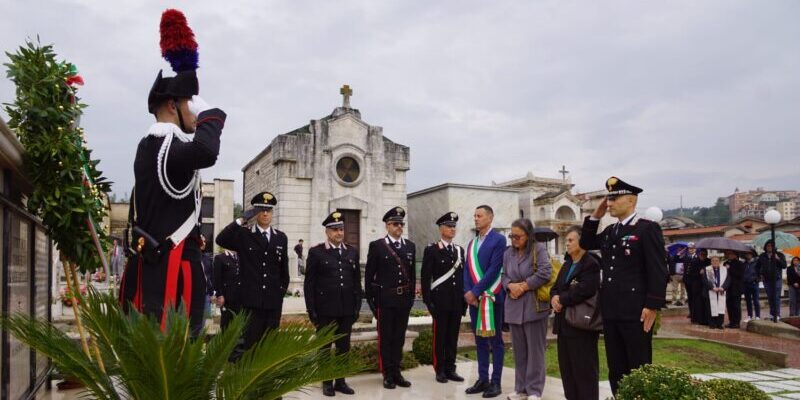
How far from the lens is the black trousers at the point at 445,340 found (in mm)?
7273

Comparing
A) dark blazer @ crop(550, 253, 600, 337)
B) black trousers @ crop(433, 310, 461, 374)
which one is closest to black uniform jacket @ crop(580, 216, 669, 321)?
dark blazer @ crop(550, 253, 600, 337)

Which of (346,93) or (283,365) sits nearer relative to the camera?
(283,365)

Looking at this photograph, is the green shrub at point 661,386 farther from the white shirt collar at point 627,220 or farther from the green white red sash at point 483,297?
the green white red sash at point 483,297

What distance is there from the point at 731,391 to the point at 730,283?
1205cm

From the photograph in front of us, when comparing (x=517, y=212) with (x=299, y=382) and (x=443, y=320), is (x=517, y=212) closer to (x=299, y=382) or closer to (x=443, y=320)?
(x=443, y=320)

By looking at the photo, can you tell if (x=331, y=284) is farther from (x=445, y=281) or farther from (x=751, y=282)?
(x=751, y=282)

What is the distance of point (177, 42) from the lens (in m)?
3.35

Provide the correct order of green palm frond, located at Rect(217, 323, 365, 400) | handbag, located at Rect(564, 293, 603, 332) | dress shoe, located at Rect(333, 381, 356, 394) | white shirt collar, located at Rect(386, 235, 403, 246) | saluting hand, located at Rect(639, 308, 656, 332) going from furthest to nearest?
white shirt collar, located at Rect(386, 235, 403, 246)
dress shoe, located at Rect(333, 381, 356, 394)
handbag, located at Rect(564, 293, 603, 332)
saluting hand, located at Rect(639, 308, 656, 332)
green palm frond, located at Rect(217, 323, 365, 400)

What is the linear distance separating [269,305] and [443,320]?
7.07ft

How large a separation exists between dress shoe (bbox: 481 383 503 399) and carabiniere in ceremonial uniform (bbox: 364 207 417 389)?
941 millimetres

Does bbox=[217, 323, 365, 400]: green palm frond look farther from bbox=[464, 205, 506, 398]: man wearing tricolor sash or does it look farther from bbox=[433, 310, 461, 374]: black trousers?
bbox=[433, 310, 461, 374]: black trousers

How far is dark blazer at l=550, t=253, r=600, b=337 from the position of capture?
5637mm

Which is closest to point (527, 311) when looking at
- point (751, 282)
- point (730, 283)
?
point (730, 283)

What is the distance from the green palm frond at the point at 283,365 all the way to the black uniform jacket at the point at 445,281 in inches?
177
